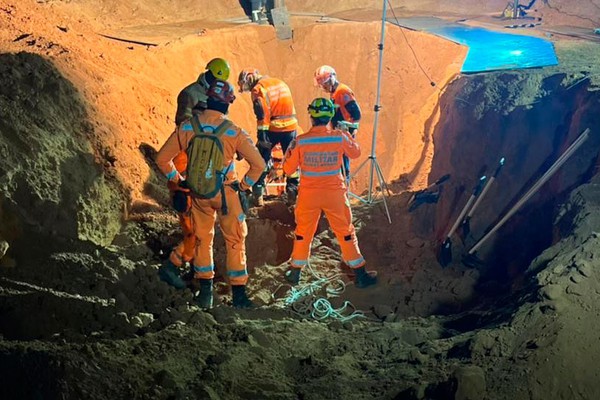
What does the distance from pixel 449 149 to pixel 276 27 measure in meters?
6.81

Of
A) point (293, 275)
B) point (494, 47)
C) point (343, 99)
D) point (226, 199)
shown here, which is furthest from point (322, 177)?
point (494, 47)

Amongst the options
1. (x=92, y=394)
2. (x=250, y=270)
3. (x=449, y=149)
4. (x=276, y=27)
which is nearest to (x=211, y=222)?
(x=250, y=270)

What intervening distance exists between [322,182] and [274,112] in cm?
251

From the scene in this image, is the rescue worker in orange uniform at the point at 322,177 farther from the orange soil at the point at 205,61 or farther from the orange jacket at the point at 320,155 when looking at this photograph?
the orange soil at the point at 205,61

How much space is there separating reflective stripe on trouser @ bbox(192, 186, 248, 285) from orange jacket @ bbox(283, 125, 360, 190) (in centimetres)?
93

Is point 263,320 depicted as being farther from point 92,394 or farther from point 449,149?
point 449,149

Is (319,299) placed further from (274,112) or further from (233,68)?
(233,68)

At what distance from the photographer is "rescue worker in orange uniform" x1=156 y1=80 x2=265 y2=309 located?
539cm

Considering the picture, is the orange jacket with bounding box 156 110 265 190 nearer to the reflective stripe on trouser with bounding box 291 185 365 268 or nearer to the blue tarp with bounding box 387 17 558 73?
the reflective stripe on trouser with bounding box 291 185 365 268

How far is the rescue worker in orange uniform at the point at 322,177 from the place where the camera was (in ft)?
19.7

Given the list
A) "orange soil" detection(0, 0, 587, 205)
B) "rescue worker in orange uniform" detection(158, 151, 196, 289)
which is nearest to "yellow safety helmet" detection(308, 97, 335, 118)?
"rescue worker in orange uniform" detection(158, 151, 196, 289)

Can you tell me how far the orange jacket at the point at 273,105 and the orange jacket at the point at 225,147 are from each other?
97.8 inches

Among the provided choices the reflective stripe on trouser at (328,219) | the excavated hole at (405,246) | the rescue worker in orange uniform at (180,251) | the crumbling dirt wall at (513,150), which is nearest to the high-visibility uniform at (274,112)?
the excavated hole at (405,246)

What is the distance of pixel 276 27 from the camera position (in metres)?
14.4
